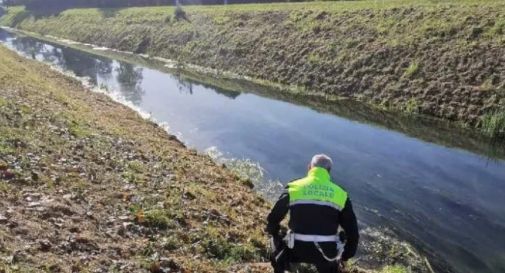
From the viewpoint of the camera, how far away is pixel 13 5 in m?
139

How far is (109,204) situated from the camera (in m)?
12.4

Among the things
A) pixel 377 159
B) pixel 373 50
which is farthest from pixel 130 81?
pixel 377 159

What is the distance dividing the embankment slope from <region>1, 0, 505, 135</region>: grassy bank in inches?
566

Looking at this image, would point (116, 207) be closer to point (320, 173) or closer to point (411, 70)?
point (320, 173)

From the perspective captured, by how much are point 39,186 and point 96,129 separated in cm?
730

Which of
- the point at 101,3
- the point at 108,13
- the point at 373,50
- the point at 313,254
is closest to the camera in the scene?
the point at 313,254

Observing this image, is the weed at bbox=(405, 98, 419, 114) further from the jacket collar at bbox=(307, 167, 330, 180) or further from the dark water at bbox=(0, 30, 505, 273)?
the jacket collar at bbox=(307, 167, 330, 180)

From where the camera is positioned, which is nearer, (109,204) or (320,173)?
(320,173)

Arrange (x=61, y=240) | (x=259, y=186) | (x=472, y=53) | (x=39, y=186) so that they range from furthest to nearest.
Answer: (x=472, y=53) < (x=259, y=186) < (x=39, y=186) < (x=61, y=240)

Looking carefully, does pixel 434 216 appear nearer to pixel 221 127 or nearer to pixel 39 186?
pixel 39 186

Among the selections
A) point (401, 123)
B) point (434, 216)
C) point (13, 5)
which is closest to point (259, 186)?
point (434, 216)

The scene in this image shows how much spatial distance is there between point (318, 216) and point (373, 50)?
2816 centimetres

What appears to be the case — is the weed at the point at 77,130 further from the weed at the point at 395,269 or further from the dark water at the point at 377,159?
the weed at the point at 395,269

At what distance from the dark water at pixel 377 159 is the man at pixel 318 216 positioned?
6989mm
